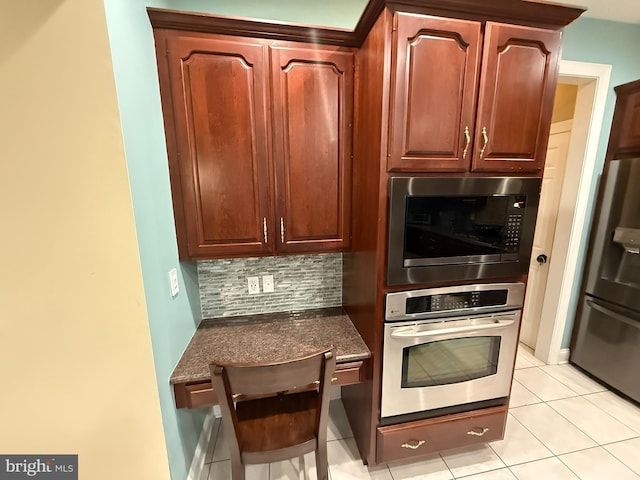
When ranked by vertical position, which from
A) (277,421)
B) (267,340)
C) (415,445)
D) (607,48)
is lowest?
(415,445)

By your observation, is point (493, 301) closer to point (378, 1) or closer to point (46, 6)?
point (378, 1)

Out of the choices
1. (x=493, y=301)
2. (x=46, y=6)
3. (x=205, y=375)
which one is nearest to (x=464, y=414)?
(x=493, y=301)

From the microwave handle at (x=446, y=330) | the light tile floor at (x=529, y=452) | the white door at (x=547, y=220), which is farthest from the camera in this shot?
the white door at (x=547, y=220)

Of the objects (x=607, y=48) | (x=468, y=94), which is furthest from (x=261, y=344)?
(x=607, y=48)

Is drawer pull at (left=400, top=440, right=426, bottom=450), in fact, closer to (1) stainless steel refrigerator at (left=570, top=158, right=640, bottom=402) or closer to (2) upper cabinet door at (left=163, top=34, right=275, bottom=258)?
(2) upper cabinet door at (left=163, top=34, right=275, bottom=258)

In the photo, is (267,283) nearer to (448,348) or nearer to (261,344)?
(261,344)

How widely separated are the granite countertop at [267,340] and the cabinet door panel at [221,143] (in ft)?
1.62

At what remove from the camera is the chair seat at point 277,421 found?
3.96ft

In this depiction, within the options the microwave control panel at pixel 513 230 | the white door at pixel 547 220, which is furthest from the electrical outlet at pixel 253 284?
the white door at pixel 547 220

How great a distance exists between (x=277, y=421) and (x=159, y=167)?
4.28 feet

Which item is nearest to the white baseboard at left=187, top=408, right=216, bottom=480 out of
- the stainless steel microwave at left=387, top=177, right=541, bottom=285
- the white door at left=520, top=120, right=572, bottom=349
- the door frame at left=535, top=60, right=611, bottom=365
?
the stainless steel microwave at left=387, top=177, right=541, bottom=285

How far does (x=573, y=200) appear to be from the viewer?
83.8 inches

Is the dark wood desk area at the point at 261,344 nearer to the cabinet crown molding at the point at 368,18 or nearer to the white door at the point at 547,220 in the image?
the cabinet crown molding at the point at 368,18

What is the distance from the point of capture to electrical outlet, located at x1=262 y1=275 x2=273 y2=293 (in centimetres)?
175
